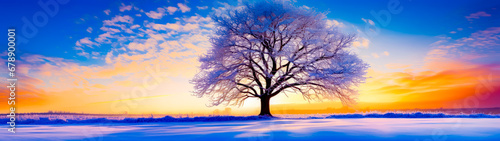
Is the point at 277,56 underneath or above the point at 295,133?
above

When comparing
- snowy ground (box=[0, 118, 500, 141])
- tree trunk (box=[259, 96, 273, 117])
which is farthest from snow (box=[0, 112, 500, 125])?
snowy ground (box=[0, 118, 500, 141])

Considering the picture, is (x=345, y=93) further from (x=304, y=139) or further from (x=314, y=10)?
(x=304, y=139)

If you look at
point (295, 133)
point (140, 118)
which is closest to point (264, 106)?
point (140, 118)

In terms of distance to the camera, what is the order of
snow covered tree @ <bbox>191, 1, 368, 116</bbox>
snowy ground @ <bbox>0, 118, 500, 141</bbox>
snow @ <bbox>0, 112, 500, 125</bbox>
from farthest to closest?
snow covered tree @ <bbox>191, 1, 368, 116</bbox>
snow @ <bbox>0, 112, 500, 125</bbox>
snowy ground @ <bbox>0, 118, 500, 141</bbox>

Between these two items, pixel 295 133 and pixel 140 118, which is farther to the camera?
pixel 140 118

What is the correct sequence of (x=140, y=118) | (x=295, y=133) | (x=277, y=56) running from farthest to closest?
(x=277, y=56)
(x=140, y=118)
(x=295, y=133)

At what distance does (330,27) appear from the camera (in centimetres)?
1773

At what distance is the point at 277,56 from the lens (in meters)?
16.6

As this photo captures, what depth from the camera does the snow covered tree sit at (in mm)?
16641

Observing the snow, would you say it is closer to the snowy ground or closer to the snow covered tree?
the snow covered tree

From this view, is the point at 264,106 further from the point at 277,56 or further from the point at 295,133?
the point at 295,133

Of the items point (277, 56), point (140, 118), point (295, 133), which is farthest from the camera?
point (277, 56)

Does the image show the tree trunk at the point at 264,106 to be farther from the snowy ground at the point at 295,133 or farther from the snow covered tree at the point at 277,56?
the snowy ground at the point at 295,133

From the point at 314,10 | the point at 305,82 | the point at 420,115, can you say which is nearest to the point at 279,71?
the point at 305,82
